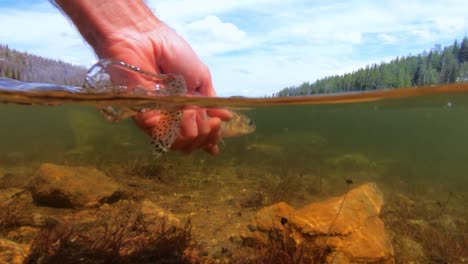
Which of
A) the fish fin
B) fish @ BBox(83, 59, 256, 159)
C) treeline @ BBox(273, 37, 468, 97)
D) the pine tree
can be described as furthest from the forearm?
the pine tree

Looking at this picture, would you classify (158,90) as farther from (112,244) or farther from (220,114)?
(112,244)

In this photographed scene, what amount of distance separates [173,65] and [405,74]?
202 inches

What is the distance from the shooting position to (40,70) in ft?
20.8

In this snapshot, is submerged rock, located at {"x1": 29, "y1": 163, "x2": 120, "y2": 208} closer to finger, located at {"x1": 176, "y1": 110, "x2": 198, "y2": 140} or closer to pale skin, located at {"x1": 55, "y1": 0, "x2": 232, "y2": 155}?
pale skin, located at {"x1": 55, "y1": 0, "x2": 232, "y2": 155}

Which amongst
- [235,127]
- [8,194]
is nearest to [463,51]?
[235,127]

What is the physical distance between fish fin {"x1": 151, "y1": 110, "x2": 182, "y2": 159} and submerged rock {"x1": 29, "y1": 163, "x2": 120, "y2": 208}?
3.76m

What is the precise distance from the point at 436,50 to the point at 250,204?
216 inches

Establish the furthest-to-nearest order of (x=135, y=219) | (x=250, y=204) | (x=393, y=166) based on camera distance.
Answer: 1. (x=393, y=166)
2. (x=250, y=204)
3. (x=135, y=219)

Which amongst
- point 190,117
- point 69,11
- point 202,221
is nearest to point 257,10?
point 190,117

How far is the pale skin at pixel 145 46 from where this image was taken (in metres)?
3.87

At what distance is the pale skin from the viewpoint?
387 cm

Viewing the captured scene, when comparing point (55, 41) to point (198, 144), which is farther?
point (55, 41)

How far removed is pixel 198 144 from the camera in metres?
4.63

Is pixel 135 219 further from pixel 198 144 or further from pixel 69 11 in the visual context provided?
pixel 69 11
